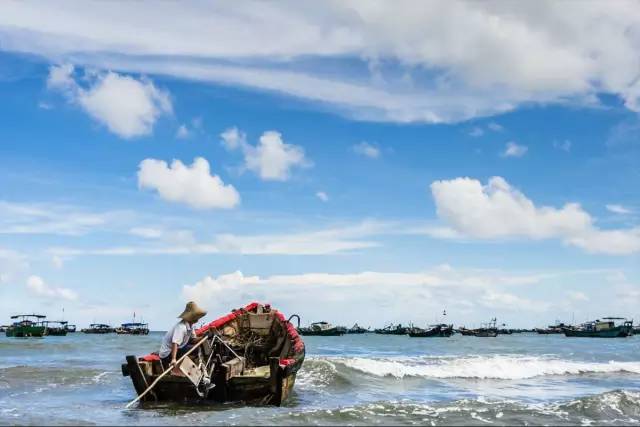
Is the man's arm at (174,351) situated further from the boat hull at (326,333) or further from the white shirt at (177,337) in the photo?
the boat hull at (326,333)

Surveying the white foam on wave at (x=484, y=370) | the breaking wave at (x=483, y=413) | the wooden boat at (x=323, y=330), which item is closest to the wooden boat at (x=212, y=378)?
the breaking wave at (x=483, y=413)

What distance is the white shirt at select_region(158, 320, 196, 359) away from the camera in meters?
12.3

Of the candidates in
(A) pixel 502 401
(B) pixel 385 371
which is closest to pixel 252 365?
(A) pixel 502 401

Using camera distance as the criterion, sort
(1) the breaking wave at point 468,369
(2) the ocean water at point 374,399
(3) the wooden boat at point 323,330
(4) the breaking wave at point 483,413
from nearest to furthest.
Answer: (2) the ocean water at point 374,399 → (4) the breaking wave at point 483,413 → (1) the breaking wave at point 468,369 → (3) the wooden boat at point 323,330

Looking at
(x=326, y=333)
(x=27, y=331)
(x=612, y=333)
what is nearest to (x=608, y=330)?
(x=612, y=333)

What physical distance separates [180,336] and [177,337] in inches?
2.9

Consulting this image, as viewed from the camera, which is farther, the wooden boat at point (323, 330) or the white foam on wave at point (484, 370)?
the wooden boat at point (323, 330)

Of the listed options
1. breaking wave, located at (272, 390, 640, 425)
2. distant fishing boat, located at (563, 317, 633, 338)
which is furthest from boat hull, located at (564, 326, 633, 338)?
breaking wave, located at (272, 390, 640, 425)

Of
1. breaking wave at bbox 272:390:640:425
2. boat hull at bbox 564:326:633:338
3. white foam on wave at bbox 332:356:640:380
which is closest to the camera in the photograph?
breaking wave at bbox 272:390:640:425

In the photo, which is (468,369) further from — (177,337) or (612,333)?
(612,333)

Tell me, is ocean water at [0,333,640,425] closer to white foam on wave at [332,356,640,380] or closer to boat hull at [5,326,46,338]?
white foam on wave at [332,356,640,380]

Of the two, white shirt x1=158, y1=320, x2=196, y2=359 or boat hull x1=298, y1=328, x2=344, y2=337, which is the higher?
white shirt x1=158, y1=320, x2=196, y2=359

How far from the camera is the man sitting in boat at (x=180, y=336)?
12305mm

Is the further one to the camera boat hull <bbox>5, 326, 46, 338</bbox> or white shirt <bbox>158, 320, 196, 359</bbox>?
boat hull <bbox>5, 326, 46, 338</bbox>
